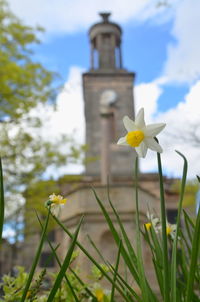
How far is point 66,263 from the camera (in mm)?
679

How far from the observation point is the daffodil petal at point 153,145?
0.74 meters

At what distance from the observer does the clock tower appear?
19531 millimetres

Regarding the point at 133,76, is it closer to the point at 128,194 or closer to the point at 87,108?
the point at 87,108

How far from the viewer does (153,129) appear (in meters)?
0.78

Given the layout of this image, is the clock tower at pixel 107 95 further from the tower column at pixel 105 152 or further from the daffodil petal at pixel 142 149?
the daffodil petal at pixel 142 149

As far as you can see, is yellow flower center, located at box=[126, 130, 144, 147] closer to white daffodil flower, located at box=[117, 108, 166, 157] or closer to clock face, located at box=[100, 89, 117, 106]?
white daffodil flower, located at box=[117, 108, 166, 157]

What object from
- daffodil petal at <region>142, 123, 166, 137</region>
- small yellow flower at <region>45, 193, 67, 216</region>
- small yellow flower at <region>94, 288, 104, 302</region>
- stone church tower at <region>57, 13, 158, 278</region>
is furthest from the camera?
stone church tower at <region>57, 13, 158, 278</region>

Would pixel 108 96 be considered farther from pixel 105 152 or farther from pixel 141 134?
pixel 141 134

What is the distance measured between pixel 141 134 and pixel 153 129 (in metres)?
0.03

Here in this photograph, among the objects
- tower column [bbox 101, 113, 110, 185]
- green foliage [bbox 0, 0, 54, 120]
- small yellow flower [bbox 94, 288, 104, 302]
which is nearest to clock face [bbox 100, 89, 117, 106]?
tower column [bbox 101, 113, 110, 185]

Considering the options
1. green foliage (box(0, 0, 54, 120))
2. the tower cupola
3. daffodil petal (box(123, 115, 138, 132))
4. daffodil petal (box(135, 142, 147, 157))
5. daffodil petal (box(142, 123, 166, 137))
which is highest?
the tower cupola

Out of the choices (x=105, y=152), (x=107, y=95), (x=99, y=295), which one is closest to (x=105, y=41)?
(x=107, y=95)

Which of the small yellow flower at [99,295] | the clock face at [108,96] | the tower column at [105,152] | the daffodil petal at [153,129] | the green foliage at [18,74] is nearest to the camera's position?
the daffodil petal at [153,129]

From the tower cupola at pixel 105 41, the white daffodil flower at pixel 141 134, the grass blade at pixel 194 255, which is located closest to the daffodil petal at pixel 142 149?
the white daffodil flower at pixel 141 134
